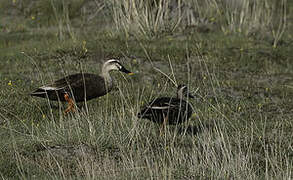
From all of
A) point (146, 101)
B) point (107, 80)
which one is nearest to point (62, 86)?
point (107, 80)

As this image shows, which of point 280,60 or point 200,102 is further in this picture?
point 280,60

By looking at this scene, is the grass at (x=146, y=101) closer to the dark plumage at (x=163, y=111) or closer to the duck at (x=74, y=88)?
the dark plumage at (x=163, y=111)

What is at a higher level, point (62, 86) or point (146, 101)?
point (62, 86)

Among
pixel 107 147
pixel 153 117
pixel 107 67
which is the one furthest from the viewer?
pixel 107 67

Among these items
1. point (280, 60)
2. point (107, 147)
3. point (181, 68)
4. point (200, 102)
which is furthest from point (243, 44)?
point (107, 147)

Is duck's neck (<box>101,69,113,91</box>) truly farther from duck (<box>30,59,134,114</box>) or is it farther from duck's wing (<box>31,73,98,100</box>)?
duck's wing (<box>31,73,98,100</box>)

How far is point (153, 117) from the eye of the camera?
802cm

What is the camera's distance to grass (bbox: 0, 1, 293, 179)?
254 inches

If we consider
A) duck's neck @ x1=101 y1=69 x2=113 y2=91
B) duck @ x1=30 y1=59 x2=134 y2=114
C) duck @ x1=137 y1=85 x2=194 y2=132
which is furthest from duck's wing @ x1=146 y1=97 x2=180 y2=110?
duck's neck @ x1=101 y1=69 x2=113 y2=91

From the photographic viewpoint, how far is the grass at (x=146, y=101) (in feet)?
21.2

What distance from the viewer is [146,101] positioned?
8.27m

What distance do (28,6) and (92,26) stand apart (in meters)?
4.22

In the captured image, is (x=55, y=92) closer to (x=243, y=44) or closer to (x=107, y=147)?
(x=107, y=147)

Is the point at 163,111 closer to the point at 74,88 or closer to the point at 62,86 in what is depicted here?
the point at 74,88
